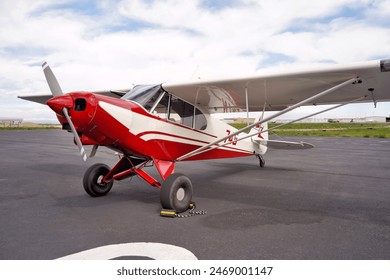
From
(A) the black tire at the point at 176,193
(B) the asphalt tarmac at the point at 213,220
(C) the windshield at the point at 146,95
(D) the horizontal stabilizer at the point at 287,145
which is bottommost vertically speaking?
(B) the asphalt tarmac at the point at 213,220

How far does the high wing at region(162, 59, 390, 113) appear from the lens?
5066mm

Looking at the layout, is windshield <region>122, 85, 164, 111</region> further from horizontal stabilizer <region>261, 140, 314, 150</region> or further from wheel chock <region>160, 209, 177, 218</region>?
horizontal stabilizer <region>261, 140, 314, 150</region>

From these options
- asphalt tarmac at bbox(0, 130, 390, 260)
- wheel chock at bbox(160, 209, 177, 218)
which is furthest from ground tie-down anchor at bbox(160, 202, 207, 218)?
asphalt tarmac at bbox(0, 130, 390, 260)

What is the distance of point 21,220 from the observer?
4527 mm

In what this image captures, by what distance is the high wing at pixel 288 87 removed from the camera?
5066mm

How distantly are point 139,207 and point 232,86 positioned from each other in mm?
2993

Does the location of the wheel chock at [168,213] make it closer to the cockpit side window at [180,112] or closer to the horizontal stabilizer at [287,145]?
the cockpit side window at [180,112]

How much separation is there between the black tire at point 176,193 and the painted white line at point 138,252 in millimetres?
1296

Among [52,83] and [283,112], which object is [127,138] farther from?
[283,112]

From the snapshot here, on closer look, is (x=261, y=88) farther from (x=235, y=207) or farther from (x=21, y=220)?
(x=21, y=220)

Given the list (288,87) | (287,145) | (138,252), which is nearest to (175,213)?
(138,252)

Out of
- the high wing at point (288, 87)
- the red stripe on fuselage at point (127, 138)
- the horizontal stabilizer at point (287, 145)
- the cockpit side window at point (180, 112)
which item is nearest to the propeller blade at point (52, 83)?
the red stripe on fuselage at point (127, 138)

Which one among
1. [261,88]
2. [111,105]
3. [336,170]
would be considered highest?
[261,88]
